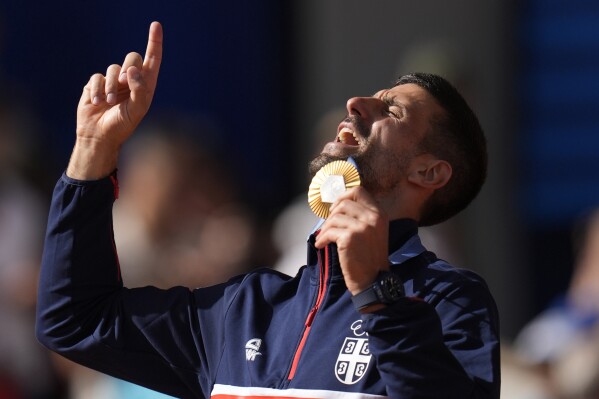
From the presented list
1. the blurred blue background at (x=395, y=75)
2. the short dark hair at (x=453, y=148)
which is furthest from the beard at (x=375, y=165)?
the blurred blue background at (x=395, y=75)

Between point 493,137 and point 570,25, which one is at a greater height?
point 570,25

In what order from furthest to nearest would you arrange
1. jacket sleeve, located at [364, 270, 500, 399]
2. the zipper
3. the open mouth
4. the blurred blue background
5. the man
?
the blurred blue background
the open mouth
the zipper
the man
jacket sleeve, located at [364, 270, 500, 399]

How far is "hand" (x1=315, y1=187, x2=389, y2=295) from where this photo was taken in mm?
3430

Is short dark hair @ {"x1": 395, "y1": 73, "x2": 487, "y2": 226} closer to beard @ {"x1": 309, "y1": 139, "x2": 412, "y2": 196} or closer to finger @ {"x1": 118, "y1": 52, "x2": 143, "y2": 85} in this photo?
beard @ {"x1": 309, "y1": 139, "x2": 412, "y2": 196}

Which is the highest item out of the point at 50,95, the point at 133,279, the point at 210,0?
the point at 210,0

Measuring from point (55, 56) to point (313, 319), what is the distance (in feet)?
18.5

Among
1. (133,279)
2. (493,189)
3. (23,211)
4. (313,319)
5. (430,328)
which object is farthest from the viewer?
(493,189)

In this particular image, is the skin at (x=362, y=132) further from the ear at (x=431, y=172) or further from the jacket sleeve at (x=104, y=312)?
the jacket sleeve at (x=104, y=312)

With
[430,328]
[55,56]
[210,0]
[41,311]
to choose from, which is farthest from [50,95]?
[430,328]

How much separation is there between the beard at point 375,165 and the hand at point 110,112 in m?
0.51

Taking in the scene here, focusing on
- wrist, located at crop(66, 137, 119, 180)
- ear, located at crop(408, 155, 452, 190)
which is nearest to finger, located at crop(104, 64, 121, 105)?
wrist, located at crop(66, 137, 119, 180)

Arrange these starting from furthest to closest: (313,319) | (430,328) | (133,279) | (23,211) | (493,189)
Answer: (493,189) → (23,211) → (133,279) → (313,319) → (430,328)

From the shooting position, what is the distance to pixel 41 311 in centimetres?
397

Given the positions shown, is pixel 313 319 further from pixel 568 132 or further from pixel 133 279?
pixel 568 132
